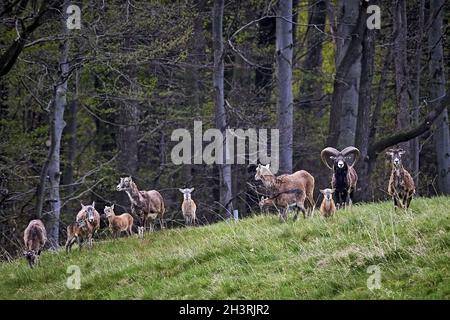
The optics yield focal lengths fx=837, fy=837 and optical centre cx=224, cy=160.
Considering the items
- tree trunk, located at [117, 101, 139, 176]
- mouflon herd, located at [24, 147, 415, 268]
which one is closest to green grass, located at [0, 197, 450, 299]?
mouflon herd, located at [24, 147, 415, 268]

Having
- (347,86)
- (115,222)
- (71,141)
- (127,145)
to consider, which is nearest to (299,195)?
(115,222)

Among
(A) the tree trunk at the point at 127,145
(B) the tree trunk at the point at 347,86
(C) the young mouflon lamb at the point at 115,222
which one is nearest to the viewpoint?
(C) the young mouflon lamb at the point at 115,222

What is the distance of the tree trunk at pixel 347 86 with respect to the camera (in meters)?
23.7

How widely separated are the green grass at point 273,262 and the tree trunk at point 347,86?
281 inches

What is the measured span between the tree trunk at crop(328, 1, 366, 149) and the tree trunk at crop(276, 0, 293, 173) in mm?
1938

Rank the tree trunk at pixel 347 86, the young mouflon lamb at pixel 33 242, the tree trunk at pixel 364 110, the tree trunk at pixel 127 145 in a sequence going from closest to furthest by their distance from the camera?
the young mouflon lamb at pixel 33 242, the tree trunk at pixel 364 110, the tree trunk at pixel 347 86, the tree trunk at pixel 127 145

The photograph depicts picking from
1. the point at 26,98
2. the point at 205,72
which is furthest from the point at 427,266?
the point at 205,72

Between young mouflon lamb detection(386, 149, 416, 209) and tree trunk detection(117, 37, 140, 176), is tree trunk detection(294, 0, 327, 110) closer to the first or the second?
tree trunk detection(117, 37, 140, 176)

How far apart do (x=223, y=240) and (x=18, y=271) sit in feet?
13.7

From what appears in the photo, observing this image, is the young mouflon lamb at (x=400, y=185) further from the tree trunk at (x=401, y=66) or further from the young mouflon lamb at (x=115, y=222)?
the tree trunk at (x=401, y=66)

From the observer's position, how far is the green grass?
1147 centimetres

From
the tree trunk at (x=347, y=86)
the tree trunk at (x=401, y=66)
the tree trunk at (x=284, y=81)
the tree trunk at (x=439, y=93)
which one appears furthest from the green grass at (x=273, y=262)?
the tree trunk at (x=439, y=93)

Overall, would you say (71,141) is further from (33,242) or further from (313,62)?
(33,242)
